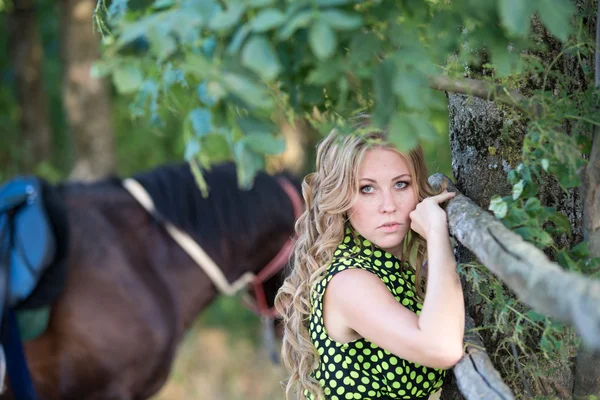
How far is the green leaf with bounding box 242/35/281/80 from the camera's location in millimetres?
1040

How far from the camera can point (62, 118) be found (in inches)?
446

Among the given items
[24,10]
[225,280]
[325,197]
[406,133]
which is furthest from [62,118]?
[406,133]

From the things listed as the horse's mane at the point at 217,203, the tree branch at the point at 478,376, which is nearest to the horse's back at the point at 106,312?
the horse's mane at the point at 217,203

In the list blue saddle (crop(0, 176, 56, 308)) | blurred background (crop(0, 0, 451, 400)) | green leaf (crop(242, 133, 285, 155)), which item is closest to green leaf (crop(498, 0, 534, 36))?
green leaf (crop(242, 133, 285, 155))

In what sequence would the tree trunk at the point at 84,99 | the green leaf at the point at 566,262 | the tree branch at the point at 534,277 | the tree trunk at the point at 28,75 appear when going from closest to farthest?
the tree branch at the point at 534,277 → the green leaf at the point at 566,262 → the tree trunk at the point at 84,99 → the tree trunk at the point at 28,75

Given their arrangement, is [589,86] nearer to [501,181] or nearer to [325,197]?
[501,181]

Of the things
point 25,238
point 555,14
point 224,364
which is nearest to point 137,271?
point 25,238

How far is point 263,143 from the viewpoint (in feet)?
3.69

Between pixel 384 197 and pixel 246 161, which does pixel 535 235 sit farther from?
pixel 246 161

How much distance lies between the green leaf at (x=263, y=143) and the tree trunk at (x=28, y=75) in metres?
8.31

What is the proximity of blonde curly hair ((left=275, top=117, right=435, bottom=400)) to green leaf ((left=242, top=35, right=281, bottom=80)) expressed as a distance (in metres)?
0.73

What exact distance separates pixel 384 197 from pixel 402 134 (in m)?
0.73

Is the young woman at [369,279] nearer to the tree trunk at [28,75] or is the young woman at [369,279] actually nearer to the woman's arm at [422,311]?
the woman's arm at [422,311]

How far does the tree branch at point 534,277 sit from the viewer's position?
0.95 meters
